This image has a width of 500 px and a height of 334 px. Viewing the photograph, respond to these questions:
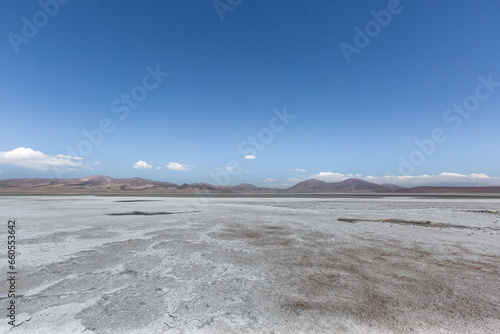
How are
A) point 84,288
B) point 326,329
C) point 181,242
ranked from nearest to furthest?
point 326,329 < point 84,288 < point 181,242

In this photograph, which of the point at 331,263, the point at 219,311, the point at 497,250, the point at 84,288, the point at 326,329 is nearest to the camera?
the point at 326,329

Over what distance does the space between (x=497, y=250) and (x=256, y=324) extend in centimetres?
927

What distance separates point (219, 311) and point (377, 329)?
8.28ft

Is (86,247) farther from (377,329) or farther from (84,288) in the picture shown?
(377,329)

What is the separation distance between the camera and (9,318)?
395 centimetres

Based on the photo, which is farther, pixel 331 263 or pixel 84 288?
pixel 331 263

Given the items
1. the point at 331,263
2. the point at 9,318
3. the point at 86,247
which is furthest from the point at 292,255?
the point at 86,247

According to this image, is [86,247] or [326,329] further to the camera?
[86,247]

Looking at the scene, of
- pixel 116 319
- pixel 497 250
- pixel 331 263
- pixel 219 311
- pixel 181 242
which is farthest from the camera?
pixel 181 242

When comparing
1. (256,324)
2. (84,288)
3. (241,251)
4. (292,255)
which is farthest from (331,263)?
(84,288)

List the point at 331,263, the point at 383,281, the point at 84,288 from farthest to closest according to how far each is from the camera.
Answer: the point at 331,263, the point at 383,281, the point at 84,288

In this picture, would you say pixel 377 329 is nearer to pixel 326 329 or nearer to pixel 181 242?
pixel 326 329

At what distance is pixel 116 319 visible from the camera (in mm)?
3867

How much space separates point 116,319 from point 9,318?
1820 millimetres
